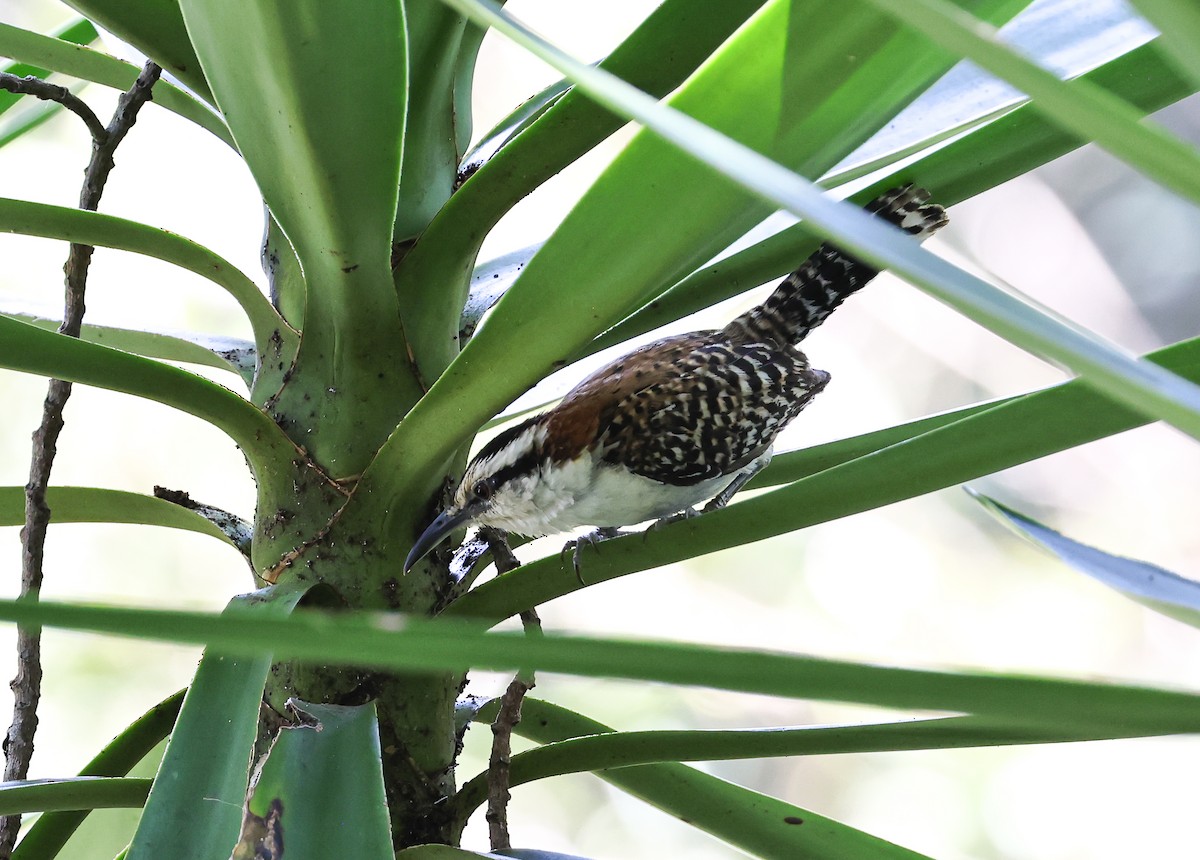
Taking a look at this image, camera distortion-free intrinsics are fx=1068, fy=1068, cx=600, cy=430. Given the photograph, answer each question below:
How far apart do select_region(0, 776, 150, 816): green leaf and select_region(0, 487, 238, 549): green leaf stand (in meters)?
0.23

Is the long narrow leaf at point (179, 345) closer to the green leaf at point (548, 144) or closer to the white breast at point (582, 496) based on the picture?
the green leaf at point (548, 144)

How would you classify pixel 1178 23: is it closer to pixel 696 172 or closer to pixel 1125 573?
pixel 696 172

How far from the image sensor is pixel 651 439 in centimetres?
151

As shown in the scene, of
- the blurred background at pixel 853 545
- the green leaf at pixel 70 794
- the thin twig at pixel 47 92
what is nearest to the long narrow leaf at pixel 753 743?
the green leaf at pixel 70 794

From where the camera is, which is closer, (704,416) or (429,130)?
(429,130)

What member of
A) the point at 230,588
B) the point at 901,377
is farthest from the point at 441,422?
the point at 901,377

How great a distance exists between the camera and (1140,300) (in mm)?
4312

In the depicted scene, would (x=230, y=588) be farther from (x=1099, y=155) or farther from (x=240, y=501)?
(x=1099, y=155)

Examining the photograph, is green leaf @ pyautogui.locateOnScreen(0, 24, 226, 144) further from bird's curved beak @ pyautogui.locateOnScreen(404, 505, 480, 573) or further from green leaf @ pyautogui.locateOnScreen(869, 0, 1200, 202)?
green leaf @ pyautogui.locateOnScreen(869, 0, 1200, 202)

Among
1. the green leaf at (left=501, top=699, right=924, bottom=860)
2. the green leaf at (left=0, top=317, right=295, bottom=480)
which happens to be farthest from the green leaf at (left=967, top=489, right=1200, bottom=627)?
the green leaf at (left=0, top=317, right=295, bottom=480)

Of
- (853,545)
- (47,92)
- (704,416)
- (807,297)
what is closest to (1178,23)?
(47,92)

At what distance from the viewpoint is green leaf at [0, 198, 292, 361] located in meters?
0.76

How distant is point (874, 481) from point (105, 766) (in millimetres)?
635

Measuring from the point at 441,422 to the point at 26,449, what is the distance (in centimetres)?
354
